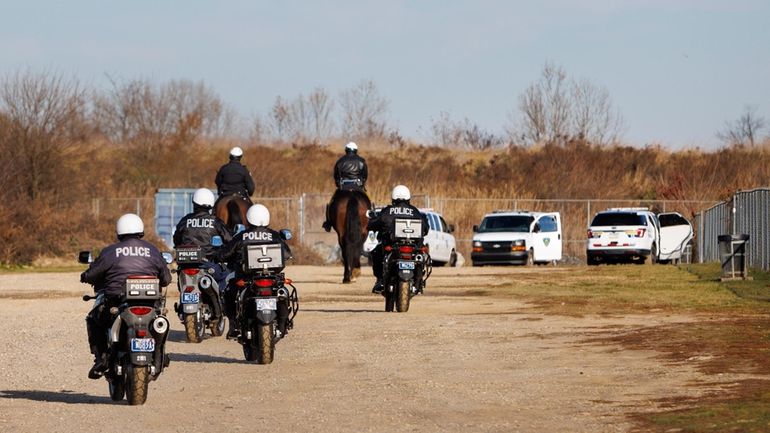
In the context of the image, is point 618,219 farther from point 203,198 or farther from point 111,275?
point 111,275

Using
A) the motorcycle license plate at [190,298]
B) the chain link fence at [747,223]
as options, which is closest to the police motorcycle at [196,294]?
the motorcycle license plate at [190,298]

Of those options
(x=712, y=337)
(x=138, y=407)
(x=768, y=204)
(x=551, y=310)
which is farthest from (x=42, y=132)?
(x=138, y=407)

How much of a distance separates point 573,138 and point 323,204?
88.4ft

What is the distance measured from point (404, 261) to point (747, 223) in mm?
17988

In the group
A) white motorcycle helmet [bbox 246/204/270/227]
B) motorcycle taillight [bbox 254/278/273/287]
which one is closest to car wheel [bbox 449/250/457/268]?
white motorcycle helmet [bbox 246/204/270/227]

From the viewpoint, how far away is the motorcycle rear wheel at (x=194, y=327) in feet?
65.2

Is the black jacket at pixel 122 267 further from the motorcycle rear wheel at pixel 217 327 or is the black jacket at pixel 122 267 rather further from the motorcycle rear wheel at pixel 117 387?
the motorcycle rear wheel at pixel 217 327

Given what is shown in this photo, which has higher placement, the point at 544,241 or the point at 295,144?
the point at 295,144

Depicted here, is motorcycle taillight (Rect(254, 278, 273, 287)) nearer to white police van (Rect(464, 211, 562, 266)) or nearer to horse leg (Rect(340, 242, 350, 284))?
horse leg (Rect(340, 242, 350, 284))

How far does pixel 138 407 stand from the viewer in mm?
13531

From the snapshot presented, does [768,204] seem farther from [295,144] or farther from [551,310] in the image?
[295,144]

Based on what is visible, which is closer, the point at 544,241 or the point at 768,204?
the point at 768,204

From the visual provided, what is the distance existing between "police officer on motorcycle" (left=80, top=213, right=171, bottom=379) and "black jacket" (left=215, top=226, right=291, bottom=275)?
3.13 meters

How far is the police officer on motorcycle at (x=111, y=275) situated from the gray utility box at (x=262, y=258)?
2806 millimetres
